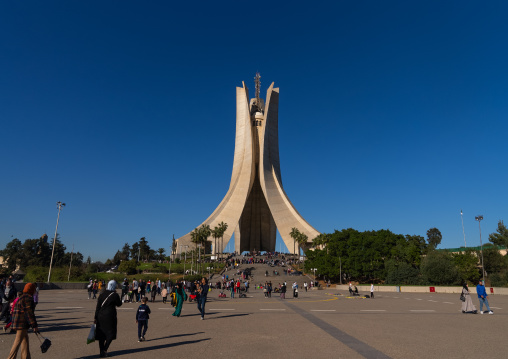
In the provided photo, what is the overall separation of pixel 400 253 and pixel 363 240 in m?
3.53

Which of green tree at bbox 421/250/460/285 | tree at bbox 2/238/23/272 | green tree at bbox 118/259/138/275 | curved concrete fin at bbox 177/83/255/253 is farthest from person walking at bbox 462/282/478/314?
tree at bbox 2/238/23/272

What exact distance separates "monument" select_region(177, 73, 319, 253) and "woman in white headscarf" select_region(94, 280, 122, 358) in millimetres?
44290

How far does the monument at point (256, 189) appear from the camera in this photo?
52.7 metres

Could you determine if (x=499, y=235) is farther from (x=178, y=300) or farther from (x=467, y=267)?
(x=178, y=300)

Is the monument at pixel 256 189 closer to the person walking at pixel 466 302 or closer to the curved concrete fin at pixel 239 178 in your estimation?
the curved concrete fin at pixel 239 178

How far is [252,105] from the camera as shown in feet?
199

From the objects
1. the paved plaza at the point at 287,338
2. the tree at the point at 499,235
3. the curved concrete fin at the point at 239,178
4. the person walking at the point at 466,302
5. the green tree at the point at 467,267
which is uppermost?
the curved concrete fin at the point at 239,178

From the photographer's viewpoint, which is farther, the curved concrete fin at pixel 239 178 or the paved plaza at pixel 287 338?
the curved concrete fin at pixel 239 178

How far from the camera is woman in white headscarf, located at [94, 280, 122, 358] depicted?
4.86m

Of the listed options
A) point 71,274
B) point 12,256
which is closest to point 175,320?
point 71,274

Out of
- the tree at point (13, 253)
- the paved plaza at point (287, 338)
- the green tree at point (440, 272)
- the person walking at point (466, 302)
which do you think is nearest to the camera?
the paved plaza at point (287, 338)

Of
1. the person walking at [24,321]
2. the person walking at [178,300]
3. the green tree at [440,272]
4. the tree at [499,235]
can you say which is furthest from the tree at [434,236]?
the person walking at [24,321]

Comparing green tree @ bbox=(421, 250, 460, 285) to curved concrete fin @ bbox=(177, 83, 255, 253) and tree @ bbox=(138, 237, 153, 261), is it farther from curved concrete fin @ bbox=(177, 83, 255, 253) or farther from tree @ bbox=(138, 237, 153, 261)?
tree @ bbox=(138, 237, 153, 261)

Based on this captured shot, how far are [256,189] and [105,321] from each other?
182 feet
